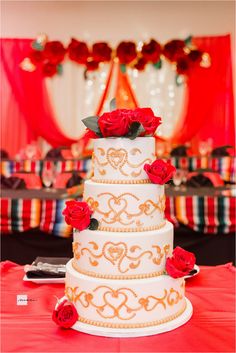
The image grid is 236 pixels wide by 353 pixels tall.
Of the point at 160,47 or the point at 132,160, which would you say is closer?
the point at 132,160

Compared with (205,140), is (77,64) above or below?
above

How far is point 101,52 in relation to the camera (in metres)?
6.79

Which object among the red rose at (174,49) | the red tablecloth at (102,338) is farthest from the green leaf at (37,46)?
the red tablecloth at (102,338)

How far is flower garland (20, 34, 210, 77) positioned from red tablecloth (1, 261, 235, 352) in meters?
5.62

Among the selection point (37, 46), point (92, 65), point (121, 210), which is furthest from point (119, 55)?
point (121, 210)

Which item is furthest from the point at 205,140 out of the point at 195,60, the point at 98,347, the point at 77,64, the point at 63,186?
the point at 98,347

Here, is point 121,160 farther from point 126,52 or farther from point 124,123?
point 126,52

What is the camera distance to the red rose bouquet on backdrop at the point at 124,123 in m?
Result: 1.30

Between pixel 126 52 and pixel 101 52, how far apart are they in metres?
0.37

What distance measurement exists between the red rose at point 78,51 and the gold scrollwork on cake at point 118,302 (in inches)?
231

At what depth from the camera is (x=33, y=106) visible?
7.26m

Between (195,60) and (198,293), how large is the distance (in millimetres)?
5871

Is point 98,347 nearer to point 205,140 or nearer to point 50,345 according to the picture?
point 50,345

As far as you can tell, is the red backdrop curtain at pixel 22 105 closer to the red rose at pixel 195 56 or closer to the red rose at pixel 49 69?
the red rose at pixel 49 69
